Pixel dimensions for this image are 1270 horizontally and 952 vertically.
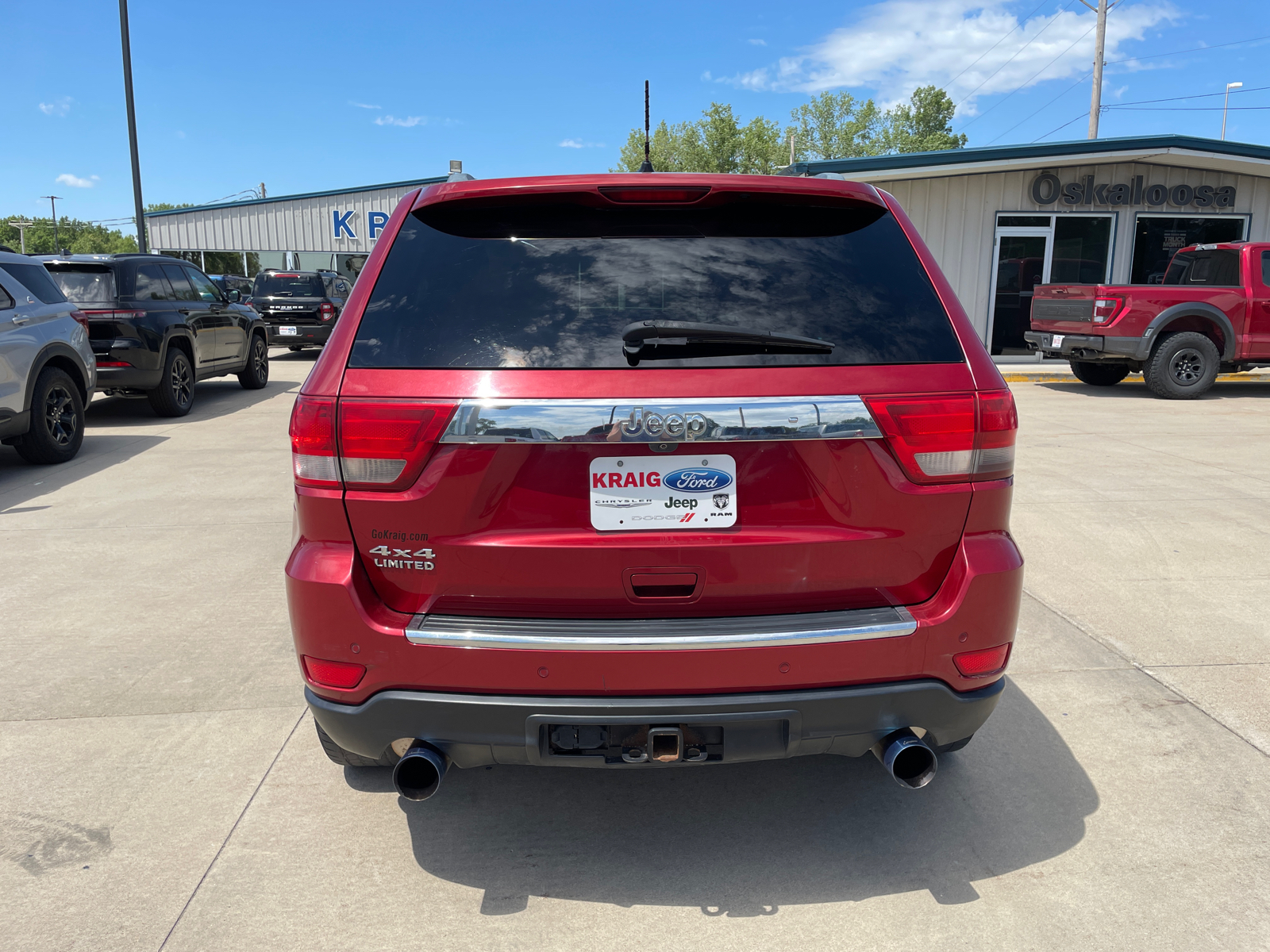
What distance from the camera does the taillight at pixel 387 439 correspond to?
2059mm

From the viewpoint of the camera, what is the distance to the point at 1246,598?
4598 millimetres

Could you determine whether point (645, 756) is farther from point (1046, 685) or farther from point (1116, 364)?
point (1116, 364)

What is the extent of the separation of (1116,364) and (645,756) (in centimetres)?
1449

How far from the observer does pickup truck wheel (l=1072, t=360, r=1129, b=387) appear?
14289mm

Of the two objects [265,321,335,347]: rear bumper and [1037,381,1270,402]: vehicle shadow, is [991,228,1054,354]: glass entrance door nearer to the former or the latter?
[1037,381,1270,402]: vehicle shadow

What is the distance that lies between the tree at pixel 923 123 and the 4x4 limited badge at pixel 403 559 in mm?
80984

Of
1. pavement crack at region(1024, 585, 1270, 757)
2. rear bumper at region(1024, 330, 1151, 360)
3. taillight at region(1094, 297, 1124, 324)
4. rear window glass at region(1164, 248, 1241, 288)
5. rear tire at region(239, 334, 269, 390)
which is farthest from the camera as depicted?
rear tire at region(239, 334, 269, 390)

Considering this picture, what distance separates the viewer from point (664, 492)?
208cm

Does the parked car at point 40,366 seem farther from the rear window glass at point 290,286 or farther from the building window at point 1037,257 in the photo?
the building window at point 1037,257

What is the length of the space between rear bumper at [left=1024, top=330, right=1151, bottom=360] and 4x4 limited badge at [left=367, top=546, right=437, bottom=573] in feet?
41.6

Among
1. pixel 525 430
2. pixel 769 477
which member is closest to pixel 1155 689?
pixel 769 477

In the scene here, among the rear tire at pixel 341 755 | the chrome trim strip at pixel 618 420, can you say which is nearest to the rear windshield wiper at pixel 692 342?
the chrome trim strip at pixel 618 420

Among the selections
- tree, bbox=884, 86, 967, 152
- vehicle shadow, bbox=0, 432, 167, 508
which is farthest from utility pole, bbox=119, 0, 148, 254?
tree, bbox=884, 86, 967, 152

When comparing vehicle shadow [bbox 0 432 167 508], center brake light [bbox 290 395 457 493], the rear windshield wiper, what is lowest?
vehicle shadow [bbox 0 432 167 508]
